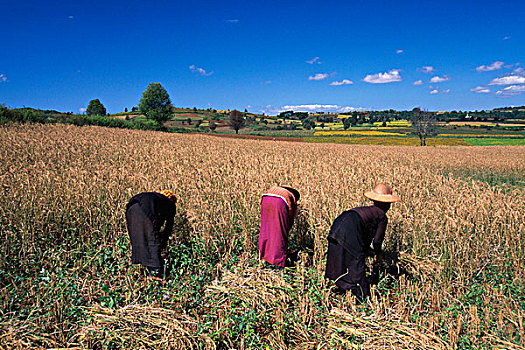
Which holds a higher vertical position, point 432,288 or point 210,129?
point 210,129

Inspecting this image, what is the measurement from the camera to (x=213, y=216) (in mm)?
5324

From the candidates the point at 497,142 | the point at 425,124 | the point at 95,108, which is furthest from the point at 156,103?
the point at 497,142

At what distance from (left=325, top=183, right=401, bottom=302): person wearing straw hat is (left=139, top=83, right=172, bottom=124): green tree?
68518 mm

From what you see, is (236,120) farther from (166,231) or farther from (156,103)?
(166,231)

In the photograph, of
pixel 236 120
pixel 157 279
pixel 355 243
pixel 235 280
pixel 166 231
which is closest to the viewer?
pixel 235 280

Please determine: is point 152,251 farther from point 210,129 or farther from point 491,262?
point 210,129

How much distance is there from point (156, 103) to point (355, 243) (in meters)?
71.3

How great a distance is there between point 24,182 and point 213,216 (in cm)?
436

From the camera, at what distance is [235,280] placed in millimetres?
3574

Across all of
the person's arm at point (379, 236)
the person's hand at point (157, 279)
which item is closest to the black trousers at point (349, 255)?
the person's arm at point (379, 236)

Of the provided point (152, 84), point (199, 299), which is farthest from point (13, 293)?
point (152, 84)

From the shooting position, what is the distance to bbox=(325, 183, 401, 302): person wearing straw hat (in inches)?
146

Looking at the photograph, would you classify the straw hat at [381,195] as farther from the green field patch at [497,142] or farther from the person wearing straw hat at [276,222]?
the green field patch at [497,142]

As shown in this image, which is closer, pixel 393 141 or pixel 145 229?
pixel 145 229
